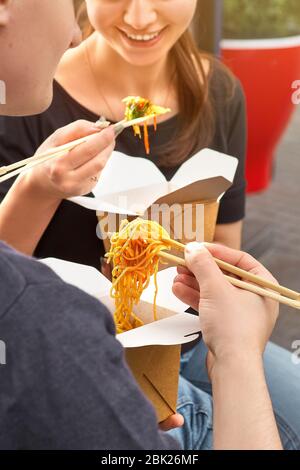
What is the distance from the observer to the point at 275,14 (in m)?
2.52

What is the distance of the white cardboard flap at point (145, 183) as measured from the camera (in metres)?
1.00

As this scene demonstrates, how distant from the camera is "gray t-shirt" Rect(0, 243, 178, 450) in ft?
1.88

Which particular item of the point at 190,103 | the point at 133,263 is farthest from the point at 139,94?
the point at 133,263

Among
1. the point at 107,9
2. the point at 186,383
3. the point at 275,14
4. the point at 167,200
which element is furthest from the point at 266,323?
the point at 275,14

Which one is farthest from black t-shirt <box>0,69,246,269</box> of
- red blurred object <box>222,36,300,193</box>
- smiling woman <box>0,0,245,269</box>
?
red blurred object <box>222,36,300,193</box>

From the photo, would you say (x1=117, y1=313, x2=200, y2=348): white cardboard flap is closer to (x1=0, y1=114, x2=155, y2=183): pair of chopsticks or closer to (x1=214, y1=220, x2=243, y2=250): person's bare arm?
(x1=0, y1=114, x2=155, y2=183): pair of chopsticks

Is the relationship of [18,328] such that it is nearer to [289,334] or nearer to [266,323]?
[266,323]

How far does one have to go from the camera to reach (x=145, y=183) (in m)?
→ 1.06

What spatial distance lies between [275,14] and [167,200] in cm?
179

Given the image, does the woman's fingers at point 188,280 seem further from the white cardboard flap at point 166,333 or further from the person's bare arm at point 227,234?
the person's bare arm at point 227,234

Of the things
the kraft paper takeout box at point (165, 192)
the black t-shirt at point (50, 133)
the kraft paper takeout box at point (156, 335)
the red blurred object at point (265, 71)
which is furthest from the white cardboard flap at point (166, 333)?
the red blurred object at point (265, 71)

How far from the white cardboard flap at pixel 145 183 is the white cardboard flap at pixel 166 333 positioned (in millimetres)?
213

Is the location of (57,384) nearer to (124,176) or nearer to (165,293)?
(165,293)

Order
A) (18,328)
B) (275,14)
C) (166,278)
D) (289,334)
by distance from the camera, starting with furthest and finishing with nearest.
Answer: (275,14) < (289,334) < (166,278) < (18,328)
